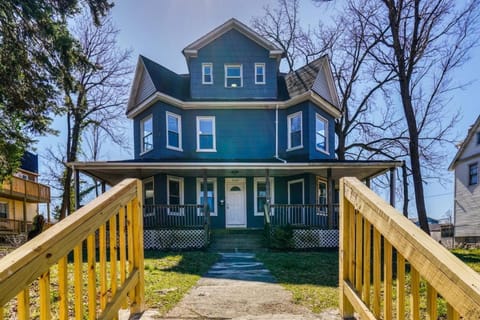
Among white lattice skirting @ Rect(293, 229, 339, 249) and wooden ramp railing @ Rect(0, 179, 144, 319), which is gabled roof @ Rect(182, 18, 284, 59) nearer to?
white lattice skirting @ Rect(293, 229, 339, 249)

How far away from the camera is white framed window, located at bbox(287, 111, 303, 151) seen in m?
12.4

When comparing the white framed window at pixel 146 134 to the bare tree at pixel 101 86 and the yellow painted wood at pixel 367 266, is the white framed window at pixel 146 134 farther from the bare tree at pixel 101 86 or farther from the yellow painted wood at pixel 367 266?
the yellow painted wood at pixel 367 266

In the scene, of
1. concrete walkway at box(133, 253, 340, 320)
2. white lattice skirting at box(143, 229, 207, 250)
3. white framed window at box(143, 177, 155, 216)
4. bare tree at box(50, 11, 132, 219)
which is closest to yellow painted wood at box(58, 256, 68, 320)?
concrete walkway at box(133, 253, 340, 320)

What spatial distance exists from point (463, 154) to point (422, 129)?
421 centimetres

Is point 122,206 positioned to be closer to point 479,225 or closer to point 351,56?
point 351,56

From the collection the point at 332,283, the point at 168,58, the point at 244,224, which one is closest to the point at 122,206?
the point at 332,283

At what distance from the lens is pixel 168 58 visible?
17.3 metres

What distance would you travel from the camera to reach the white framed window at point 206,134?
41.6 ft

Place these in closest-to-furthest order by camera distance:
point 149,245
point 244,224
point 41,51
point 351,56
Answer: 1. point 41,51
2. point 149,245
3. point 244,224
4. point 351,56

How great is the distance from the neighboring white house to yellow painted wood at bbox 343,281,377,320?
18.0 m

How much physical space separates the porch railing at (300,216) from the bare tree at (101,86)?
37.9 ft

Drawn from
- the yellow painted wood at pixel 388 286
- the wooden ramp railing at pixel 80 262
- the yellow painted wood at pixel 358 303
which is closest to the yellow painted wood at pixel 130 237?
the wooden ramp railing at pixel 80 262

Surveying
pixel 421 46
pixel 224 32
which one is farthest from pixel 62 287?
pixel 421 46

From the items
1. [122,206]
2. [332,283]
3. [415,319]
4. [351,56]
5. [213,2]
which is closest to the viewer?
[415,319]
